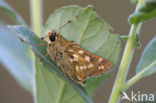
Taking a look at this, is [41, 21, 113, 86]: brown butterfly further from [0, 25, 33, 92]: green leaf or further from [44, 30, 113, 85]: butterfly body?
[0, 25, 33, 92]: green leaf

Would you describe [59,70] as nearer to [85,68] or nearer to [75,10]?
[85,68]

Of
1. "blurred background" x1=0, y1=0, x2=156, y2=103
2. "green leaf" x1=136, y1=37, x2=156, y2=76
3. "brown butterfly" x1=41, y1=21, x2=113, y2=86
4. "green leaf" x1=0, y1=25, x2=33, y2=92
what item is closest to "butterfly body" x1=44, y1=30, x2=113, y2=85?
"brown butterfly" x1=41, y1=21, x2=113, y2=86

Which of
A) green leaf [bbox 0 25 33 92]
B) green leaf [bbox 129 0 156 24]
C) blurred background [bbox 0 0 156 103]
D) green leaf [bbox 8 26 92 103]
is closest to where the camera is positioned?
green leaf [bbox 129 0 156 24]

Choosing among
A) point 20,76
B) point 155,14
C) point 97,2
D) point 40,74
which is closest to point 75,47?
point 40,74

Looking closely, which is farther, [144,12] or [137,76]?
[137,76]

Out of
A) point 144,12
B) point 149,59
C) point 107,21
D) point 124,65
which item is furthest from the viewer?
point 107,21

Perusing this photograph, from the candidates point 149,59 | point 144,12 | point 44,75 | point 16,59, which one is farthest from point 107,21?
point 144,12

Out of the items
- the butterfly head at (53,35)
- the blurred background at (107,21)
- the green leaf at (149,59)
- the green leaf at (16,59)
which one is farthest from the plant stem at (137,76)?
the blurred background at (107,21)

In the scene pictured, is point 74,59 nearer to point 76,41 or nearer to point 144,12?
point 76,41
